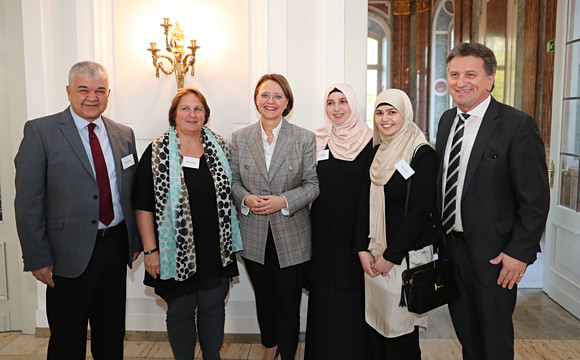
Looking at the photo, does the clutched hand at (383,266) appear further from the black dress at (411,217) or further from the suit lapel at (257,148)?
the suit lapel at (257,148)

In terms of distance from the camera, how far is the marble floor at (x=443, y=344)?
3.03 m

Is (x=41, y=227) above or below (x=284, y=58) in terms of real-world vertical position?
below

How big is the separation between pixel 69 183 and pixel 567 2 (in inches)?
163


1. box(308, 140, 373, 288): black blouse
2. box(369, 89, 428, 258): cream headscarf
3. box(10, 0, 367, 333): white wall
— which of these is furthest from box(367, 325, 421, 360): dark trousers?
box(10, 0, 367, 333): white wall

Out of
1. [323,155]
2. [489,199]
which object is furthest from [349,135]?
[489,199]

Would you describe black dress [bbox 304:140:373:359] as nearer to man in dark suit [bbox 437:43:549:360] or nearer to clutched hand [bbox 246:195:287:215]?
clutched hand [bbox 246:195:287:215]

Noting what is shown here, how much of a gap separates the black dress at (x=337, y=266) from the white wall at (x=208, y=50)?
0.63 metres

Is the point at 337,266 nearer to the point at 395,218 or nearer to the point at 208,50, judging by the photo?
the point at 395,218

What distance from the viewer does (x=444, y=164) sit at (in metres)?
2.19

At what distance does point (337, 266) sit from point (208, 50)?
1.79 meters

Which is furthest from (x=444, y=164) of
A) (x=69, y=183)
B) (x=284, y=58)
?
(x=69, y=183)

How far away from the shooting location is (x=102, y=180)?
85.9 inches

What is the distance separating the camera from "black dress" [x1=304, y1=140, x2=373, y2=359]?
245cm

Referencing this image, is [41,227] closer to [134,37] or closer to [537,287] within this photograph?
[134,37]
